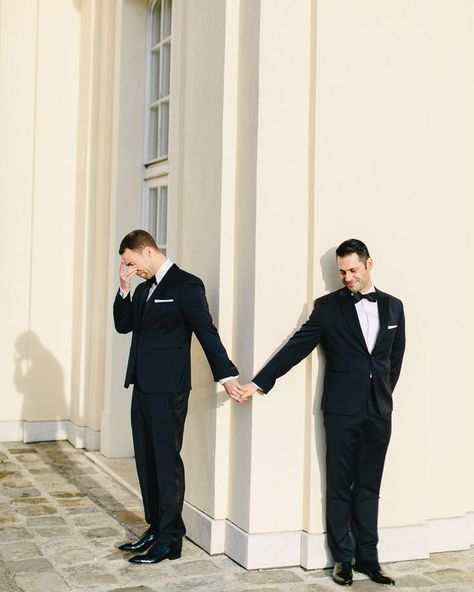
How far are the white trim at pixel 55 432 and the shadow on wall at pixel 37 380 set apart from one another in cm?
6

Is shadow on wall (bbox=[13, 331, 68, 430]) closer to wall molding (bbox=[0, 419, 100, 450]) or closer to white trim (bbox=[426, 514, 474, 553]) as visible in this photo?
wall molding (bbox=[0, 419, 100, 450])

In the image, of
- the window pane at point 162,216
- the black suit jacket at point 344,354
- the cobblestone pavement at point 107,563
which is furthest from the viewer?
the window pane at point 162,216

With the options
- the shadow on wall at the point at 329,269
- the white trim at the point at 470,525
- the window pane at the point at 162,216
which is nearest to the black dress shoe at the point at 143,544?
the shadow on wall at the point at 329,269

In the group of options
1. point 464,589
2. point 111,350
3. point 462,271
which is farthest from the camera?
point 111,350

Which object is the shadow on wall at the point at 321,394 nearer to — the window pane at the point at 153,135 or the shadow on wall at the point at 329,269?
the shadow on wall at the point at 329,269

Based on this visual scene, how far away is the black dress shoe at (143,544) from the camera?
506 cm

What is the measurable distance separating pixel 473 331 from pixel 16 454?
439cm

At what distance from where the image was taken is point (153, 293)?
500 cm

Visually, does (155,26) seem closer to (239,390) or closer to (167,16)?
(167,16)

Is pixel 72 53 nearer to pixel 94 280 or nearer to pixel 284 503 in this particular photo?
pixel 94 280

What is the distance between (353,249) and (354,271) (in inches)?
4.8

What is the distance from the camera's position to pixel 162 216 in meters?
7.38

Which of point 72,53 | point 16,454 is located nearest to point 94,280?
point 16,454

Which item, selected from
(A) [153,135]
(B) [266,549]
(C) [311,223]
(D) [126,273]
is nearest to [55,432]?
(A) [153,135]
